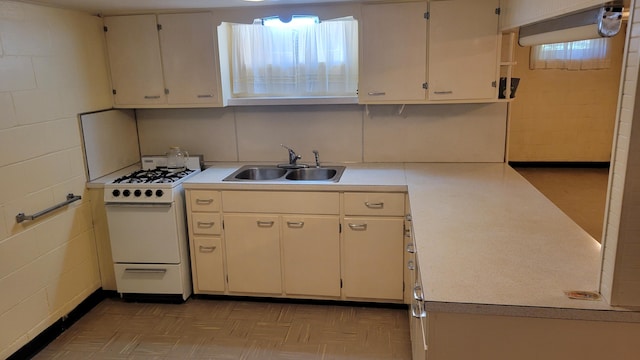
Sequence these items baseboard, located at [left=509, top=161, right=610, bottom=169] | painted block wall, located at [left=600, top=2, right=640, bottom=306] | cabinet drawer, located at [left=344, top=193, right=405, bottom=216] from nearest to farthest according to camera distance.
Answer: painted block wall, located at [left=600, top=2, right=640, bottom=306] < cabinet drawer, located at [left=344, top=193, right=405, bottom=216] < baseboard, located at [left=509, top=161, right=610, bottom=169]

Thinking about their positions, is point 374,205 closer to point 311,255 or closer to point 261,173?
point 311,255

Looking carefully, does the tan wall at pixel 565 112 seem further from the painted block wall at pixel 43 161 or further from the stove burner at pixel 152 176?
the painted block wall at pixel 43 161

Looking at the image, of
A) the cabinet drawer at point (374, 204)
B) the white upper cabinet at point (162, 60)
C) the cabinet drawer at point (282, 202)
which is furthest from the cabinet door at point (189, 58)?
the cabinet drawer at point (374, 204)

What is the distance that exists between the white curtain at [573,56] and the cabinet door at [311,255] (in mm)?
4583

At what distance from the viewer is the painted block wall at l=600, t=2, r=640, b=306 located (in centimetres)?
132

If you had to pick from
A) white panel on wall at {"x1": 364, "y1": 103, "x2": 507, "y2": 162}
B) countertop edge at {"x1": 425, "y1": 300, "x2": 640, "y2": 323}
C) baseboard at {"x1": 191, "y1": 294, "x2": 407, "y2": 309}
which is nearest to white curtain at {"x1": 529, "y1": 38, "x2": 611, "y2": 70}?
white panel on wall at {"x1": 364, "y1": 103, "x2": 507, "y2": 162}

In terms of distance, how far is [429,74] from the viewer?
3287mm

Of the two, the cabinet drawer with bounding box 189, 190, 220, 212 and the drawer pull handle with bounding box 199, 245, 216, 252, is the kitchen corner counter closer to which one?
the cabinet drawer with bounding box 189, 190, 220, 212

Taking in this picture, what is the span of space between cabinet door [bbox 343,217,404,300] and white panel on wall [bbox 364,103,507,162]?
29.8 inches

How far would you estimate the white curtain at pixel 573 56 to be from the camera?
6250 millimetres

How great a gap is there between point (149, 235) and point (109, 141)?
0.86m

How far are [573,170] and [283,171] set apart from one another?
470cm

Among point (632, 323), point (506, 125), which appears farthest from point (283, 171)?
point (632, 323)

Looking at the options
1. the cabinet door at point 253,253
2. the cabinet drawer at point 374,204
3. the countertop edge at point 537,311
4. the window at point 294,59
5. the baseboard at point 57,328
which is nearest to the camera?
the countertop edge at point 537,311
